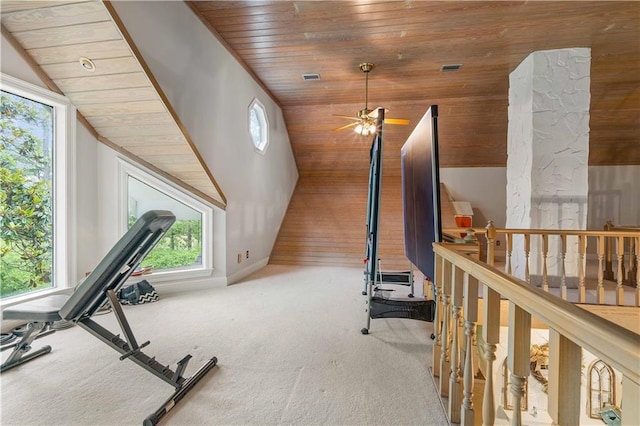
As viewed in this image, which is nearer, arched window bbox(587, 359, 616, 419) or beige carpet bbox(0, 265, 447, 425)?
beige carpet bbox(0, 265, 447, 425)

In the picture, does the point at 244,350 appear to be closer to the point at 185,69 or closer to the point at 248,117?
the point at 185,69

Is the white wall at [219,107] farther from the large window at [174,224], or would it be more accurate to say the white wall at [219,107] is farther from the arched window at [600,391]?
the arched window at [600,391]

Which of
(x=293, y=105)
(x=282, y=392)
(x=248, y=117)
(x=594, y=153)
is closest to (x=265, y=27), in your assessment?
(x=248, y=117)

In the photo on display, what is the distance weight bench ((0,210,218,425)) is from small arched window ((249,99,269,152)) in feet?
10.7

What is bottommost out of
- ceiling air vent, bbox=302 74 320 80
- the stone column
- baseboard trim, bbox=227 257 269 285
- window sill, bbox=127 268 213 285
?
baseboard trim, bbox=227 257 269 285

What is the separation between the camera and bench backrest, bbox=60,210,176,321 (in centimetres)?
143

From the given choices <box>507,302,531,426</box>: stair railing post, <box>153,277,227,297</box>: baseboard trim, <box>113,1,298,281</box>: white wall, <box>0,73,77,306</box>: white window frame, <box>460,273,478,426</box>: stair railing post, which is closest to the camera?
<box>507,302,531,426</box>: stair railing post

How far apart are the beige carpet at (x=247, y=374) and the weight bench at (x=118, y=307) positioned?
81 mm

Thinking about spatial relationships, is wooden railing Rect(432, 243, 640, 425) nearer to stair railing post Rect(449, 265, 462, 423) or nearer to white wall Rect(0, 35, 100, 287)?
stair railing post Rect(449, 265, 462, 423)

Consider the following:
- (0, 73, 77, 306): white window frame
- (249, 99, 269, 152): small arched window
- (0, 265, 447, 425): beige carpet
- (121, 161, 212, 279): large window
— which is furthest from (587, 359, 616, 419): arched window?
(0, 73, 77, 306): white window frame

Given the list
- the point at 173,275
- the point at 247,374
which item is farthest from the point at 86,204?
the point at 247,374

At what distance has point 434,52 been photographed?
3.39 m

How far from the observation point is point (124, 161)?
3031 mm

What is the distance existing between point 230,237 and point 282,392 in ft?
8.10
